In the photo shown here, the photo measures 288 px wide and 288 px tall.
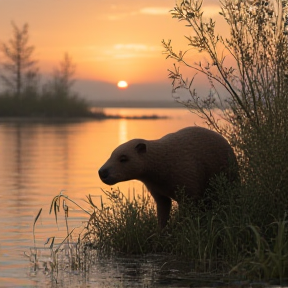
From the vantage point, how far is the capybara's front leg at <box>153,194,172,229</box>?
9.57 meters

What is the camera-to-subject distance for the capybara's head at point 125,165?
29.9 ft

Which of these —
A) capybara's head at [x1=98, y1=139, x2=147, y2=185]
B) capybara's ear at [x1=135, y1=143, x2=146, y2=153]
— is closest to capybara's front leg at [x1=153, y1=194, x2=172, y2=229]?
capybara's head at [x1=98, y1=139, x2=147, y2=185]

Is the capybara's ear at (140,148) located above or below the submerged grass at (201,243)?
above

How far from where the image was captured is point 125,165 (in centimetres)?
918

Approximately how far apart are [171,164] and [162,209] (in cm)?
60

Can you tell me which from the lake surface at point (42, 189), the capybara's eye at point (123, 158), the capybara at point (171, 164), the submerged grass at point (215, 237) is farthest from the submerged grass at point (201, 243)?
the capybara's eye at point (123, 158)

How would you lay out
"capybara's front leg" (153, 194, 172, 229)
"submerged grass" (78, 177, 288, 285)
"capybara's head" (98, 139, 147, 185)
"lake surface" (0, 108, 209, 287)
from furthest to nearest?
"capybara's front leg" (153, 194, 172, 229) → "capybara's head" (98, 139, 147, 185) → "lake surface" (0, 108, 209, 287) → "submerged grass" (78, 177, 288, 285)

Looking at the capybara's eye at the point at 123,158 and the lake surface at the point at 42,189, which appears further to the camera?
the capybara's eye at the point at 123,158

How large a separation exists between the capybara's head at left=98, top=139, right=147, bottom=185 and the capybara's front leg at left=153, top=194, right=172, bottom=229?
1.63 ft

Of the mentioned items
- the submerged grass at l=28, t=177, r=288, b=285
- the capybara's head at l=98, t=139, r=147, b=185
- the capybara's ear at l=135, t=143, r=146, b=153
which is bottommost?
the submerged grass at l=28, t=177, r=288, b=285

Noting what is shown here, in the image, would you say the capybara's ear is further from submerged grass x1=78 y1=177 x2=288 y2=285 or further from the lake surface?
the lake surface

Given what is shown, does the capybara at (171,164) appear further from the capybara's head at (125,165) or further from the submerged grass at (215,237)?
the submerged grass at (215,237)

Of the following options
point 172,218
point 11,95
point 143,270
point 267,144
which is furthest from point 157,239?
point 11,95

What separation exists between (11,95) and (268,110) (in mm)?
46497
